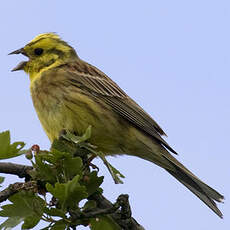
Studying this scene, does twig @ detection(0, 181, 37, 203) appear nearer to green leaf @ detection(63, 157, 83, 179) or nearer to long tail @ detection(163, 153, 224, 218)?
green leaf @ detection(63, 157, 83, 179)

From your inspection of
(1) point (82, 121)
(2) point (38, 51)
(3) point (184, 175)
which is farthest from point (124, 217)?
(2) point (38, 51)

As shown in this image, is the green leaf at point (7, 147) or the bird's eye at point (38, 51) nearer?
the green leaf at point (7, 147)

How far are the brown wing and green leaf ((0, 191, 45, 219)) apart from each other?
2819 mm

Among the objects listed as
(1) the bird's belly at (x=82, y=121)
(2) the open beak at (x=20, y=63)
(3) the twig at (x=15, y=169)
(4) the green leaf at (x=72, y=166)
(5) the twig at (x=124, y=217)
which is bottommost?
(5) the twig at (x=124, y=217)

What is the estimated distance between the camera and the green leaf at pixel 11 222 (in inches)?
95.8

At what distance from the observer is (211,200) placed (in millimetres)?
4559

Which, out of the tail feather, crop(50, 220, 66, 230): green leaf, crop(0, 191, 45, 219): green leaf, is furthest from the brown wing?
crop(50, 220, 66, 230): green leaf

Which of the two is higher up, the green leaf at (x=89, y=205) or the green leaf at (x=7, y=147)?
the green leaf at (x=7, y=147)

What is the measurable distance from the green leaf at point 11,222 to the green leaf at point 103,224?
372 millimetres

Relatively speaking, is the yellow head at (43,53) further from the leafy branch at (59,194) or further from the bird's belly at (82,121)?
the leafy branch at (59,194)

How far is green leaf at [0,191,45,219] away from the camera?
8.05ft

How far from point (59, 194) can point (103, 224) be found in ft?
1.15

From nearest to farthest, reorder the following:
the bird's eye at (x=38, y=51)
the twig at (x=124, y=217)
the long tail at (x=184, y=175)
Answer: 1. the twig at (x=124, y=217)
2. the long tail at (x=184, y=175)
3. the bird's eye at (x=38, y=51)

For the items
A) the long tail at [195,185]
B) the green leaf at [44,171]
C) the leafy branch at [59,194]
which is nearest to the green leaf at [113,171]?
the leafy branch at [59,194]
